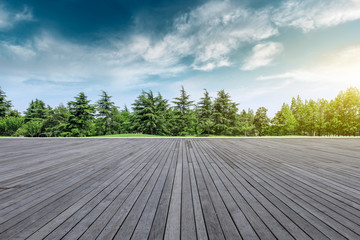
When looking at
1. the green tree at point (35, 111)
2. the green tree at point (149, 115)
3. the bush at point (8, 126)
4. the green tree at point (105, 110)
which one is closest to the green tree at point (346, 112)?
the green tree at point (149, 115)

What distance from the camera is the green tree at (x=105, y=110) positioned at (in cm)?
2036

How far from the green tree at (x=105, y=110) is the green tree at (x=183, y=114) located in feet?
37.7

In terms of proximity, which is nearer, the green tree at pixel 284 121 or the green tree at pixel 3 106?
the green tree at pixel 3 106

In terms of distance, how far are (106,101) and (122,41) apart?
32.1ft

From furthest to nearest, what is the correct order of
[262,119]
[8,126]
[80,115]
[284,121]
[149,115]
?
[262,119], [284,121], [80,115], [8,126], [149,115]

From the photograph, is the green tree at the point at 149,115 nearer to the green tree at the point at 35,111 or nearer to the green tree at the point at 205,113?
the green tree at the point at 205,113

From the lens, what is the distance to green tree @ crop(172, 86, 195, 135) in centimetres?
1944

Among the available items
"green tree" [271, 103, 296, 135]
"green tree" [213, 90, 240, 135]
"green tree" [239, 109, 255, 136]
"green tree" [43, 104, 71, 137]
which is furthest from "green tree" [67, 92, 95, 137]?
"green tree" [271, 103, 296, 135]

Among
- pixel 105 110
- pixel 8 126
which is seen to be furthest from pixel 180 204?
pixel 8 126

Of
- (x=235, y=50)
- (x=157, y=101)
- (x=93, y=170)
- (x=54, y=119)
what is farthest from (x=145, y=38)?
(x=54, y=119)

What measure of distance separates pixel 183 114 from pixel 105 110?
13244mm

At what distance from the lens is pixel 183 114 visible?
19.8 m

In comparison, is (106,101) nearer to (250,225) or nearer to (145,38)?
(145,38)

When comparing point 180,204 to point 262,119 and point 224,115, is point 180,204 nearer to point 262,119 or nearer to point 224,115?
point 224,115
